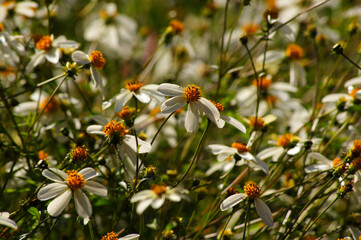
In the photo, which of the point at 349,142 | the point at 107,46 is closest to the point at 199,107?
the point at 349,142

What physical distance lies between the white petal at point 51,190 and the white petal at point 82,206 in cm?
2

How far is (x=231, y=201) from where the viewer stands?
70 centimetres

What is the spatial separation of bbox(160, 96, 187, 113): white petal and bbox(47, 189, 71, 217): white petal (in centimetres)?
22

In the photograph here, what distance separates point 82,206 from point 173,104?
24 cm

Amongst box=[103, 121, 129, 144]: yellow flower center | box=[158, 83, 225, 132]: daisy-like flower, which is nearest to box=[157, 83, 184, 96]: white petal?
box=[158, 83, 225, 132]: daisy-like flower

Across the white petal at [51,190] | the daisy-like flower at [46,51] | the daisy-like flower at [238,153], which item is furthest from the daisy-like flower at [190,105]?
the daisy-like flower at [46,51]

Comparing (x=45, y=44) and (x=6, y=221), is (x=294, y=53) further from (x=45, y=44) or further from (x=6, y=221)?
(x=6, y=221)

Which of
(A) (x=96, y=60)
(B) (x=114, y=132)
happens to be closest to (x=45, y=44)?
(A) (x=96, y=60)

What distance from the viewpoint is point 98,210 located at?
946 mm

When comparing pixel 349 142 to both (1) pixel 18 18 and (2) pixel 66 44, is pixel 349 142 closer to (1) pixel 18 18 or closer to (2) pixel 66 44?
(2) pixel 66 44

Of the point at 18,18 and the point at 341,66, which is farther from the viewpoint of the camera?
the point at 341,66

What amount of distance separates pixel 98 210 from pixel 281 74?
2.69 ft

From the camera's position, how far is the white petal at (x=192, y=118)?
0.68m

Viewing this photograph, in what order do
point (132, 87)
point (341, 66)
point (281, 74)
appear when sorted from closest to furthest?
1. point (132, 87)
2. point (281, 74)
3. point (341, 66)
